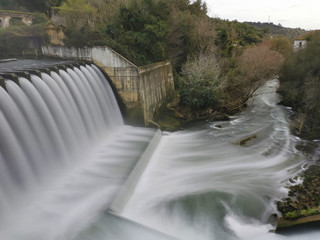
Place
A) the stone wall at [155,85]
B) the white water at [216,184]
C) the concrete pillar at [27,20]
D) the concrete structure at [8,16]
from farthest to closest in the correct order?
the concrete pillar at [27,20] < the concrete structure at [8,16] < the stone wall at [155,85] < the white water at [216,184]

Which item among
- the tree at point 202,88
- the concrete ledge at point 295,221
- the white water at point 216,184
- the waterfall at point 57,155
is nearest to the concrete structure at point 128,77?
the waterfall at point 57,155

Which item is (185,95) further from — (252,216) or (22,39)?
(22,39)

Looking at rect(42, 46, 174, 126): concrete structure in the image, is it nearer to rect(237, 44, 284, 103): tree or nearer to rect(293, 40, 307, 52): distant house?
rect(237, 44, 284, 103): tree

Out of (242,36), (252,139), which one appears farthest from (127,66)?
(242,36)

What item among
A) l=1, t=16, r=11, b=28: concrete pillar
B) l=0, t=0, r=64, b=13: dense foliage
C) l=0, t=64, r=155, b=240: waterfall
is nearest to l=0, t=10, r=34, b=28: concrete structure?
l=1, t=16, r=11, b=28: concrete pillar

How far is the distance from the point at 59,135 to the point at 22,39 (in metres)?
11.2

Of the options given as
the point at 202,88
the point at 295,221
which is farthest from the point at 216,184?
the point at 202,88

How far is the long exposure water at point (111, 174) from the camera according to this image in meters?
7.07

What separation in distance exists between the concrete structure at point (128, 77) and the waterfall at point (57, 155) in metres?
1.65

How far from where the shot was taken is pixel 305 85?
16.9 metres

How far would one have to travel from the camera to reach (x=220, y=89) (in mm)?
17859

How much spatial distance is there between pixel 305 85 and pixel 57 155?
55.6ft

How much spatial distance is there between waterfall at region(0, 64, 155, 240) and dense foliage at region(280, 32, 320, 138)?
1030 centimetres

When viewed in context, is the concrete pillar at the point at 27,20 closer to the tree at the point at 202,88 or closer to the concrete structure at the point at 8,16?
the concrete structure at the point at 8,16
